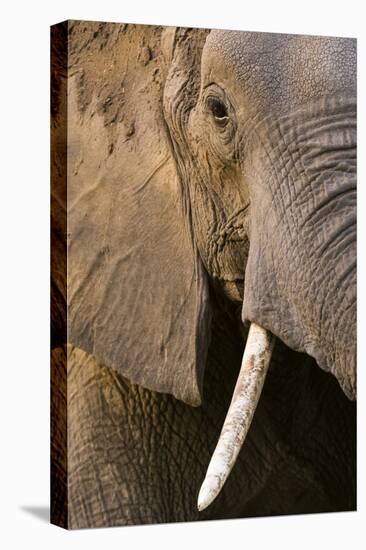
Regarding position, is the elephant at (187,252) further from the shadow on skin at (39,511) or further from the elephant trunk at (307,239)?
the shadow on skin at (39,511)

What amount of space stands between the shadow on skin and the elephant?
19 centimetres

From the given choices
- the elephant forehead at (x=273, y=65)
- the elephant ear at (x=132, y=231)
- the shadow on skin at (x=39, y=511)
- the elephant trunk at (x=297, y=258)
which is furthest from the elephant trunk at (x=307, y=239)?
the shadow on skin at (x=39, y=511)

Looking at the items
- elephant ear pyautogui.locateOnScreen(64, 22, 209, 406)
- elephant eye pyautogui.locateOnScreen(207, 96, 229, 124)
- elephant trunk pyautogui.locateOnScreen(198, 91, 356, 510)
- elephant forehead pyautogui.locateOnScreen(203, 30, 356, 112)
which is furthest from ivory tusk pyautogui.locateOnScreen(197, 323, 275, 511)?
elephant forehead pyautogui.locateOnScreen(203, 30, 356, 112)

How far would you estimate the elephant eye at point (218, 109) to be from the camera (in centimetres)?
707

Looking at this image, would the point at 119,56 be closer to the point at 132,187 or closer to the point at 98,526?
the point at 132,187

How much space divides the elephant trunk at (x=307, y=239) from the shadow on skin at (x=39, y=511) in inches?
51.0

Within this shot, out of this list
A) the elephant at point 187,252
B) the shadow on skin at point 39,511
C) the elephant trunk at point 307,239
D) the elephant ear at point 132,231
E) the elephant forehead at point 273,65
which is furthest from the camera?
the shadow on skin at point 39,511

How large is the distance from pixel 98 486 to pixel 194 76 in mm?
1736

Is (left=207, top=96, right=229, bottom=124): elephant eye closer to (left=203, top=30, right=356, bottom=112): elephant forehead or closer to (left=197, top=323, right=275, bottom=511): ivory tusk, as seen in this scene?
(left=203, top=30, right=356, bottom=112): elephant forehead

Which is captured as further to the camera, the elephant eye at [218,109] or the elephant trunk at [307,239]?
the elephant eye at [218,109]

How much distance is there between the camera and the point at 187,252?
7320 millimetres

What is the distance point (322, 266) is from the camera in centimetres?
675

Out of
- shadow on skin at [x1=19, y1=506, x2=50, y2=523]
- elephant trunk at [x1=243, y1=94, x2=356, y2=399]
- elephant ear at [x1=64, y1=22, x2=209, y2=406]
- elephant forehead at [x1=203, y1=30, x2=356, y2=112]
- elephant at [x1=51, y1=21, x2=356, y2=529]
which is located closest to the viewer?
elephant trunk at [x1=243, y1=94, x2=356, y2=399]

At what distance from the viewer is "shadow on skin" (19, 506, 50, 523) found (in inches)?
295
